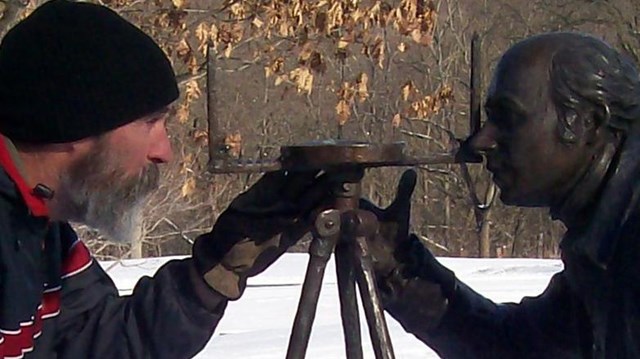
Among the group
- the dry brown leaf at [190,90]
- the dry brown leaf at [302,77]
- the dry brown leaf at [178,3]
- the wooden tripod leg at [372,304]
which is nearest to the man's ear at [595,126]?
Result: the wooden tripod leg at [372,304]

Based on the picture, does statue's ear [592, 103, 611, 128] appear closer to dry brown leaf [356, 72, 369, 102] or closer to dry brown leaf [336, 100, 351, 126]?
dry brown leaf [336, 100, 351, 126]

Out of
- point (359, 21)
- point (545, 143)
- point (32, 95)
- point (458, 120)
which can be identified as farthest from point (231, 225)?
point (458, 120)

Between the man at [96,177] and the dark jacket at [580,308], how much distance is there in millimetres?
291

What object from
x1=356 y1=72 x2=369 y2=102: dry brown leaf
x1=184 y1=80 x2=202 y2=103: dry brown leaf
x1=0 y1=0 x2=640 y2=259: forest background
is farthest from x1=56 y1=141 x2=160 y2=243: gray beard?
x1=356 y1=72 x2=369 y2=102: dry brown leaf

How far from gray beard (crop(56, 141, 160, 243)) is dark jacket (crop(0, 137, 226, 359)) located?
0.06 m

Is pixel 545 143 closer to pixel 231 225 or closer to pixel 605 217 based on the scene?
pixel 605 217

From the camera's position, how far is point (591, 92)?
161 cm

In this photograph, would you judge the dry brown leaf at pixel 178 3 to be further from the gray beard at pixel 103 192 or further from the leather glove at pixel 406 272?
the leather glove at pixel 406 272

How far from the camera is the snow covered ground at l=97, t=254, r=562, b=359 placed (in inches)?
97.9

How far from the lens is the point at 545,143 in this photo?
1620 millimetres

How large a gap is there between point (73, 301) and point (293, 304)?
72 centimetres

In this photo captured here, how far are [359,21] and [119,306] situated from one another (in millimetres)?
3766

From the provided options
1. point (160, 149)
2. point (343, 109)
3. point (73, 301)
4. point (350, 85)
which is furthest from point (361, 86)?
point (160, 149)

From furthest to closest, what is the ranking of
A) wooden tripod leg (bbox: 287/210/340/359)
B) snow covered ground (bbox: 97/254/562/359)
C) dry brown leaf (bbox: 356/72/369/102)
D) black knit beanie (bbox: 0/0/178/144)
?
dry brown leaf (bbox: 356/72/369/102), snow covered ground (bbox: 97/254/562/359), black knit beanie (bbox: 0/0/178/144), wooden tripod leg (bbox: 287/210/340/359)
